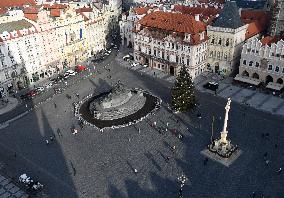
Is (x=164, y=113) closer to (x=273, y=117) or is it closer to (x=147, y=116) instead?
(x=147, y=116)

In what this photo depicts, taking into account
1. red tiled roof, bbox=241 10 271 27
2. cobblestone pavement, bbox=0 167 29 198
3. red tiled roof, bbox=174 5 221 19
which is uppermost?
red tiled roof, bbox=174 5 221 19

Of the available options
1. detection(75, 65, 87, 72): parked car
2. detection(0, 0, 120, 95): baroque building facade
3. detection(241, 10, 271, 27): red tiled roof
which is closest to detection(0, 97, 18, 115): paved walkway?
detection(0, 0, 120, 95): baroque building facade

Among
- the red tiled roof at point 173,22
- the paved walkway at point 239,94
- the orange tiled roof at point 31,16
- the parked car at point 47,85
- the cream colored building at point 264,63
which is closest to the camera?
the paved walkway at point 239,94

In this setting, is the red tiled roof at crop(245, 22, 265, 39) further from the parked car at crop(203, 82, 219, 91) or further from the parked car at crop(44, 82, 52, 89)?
the parked car at crop(44, 82, 52, 89)

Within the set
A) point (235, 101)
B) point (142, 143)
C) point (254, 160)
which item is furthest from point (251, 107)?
point (142, 143)

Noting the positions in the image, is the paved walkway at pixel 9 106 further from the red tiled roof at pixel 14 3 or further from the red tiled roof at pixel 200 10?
the red tiled roof at pixel 200 10

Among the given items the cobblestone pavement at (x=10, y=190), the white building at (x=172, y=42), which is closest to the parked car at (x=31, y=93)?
the cobblestone pavement at (x=10, y=190)
